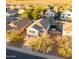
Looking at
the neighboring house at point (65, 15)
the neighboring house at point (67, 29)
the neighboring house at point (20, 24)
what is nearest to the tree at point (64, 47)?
the neighboring house at point (67, 29)

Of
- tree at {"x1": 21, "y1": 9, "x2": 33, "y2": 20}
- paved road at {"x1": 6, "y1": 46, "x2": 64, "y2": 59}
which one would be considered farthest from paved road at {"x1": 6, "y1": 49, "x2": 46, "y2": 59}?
tree at {"x1": 21, "y1": 9, "x2": 33, "y2": 20}

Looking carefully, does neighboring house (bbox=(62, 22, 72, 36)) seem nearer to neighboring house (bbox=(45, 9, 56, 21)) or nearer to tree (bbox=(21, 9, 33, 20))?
neighboring house (bbox=(45, 9, 56, 21))

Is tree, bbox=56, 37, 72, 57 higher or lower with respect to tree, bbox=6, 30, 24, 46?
lower

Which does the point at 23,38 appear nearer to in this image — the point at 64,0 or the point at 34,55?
the point at 34,55

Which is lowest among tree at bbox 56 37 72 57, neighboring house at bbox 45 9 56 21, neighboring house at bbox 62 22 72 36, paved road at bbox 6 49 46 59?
paved road at bbox 6 49 46 59

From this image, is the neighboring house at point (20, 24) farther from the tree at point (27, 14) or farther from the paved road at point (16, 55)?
the paved road at point (16, 55)

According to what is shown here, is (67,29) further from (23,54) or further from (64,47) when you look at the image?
(23,54)
